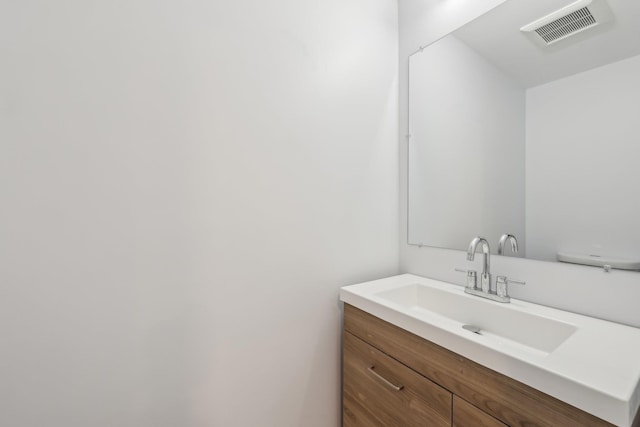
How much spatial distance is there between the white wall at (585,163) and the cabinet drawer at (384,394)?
0.64 m

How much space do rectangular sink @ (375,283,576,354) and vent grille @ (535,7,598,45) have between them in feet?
3.14

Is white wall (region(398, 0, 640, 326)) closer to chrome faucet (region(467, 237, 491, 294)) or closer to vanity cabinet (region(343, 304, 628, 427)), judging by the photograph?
chrome faucet (region(467, 237, 491, 294))

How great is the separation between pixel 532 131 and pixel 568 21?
36cm

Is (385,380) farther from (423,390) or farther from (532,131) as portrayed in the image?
(532,131)

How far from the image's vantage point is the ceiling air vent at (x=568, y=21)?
0.84 metres

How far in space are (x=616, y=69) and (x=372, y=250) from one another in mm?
1040

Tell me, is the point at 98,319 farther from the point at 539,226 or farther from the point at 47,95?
the point at 539,226

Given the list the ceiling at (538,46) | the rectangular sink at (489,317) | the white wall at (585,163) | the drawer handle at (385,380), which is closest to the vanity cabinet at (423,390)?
the drawer handle at (385,380)

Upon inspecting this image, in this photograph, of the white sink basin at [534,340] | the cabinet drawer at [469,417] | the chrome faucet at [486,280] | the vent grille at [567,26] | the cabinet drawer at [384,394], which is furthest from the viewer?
the chrome faucet at [486,280]

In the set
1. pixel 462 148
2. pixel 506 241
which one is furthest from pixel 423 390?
pixel 462 148

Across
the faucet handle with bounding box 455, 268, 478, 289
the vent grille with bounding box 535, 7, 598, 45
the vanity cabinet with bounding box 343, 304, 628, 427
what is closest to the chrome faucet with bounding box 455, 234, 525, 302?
the faucet handle with bounding box 455, 268, 478, 289

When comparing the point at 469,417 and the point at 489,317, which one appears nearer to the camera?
the point at 469,417

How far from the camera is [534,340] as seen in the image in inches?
33.2

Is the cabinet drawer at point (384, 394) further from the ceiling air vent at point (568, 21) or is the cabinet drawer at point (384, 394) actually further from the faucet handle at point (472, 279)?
the ceiling air vent at point (568, 21)
